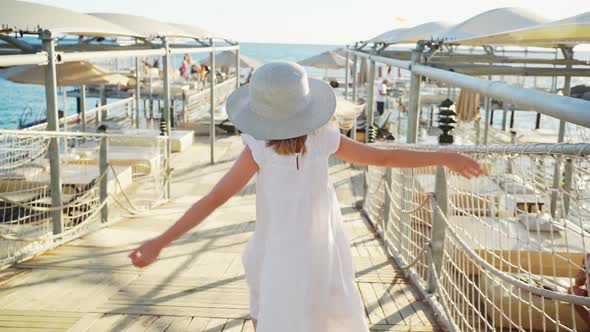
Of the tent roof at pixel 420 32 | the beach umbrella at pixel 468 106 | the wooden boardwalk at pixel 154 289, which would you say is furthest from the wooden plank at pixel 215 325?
the beach umbrella at pixel 468 106

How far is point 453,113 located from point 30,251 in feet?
10.1

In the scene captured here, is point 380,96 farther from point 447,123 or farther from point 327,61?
point 447,123

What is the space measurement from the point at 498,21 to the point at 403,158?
589cm

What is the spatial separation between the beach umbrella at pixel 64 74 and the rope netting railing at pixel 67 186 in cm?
111

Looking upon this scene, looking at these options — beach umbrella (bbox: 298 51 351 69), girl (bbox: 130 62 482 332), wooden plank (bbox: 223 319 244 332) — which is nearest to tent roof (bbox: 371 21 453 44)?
wooden plank (bbox: 223 319 244 332)

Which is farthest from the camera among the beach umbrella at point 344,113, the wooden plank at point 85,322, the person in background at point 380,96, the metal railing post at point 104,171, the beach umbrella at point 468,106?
the person in background at point 380,96

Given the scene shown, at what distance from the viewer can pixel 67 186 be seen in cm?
834

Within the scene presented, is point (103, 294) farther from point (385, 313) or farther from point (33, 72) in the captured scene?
point (33, 72)

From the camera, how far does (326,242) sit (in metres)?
2.15

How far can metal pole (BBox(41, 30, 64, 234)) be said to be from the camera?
14.4 feet

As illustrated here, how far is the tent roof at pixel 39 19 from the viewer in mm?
4664

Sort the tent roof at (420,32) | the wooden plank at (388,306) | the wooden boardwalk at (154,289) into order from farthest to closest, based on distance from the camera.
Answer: the tent roof at (420,32)
the wooden plank at (388,306)
the wooden boardwalk at (154,289)

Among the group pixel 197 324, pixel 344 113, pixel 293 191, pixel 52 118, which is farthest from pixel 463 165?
pixel 52 118

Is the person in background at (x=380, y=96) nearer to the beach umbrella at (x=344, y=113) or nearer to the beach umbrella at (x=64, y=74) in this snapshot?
the beach umbrella at (x=64, y=74)
